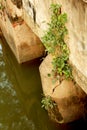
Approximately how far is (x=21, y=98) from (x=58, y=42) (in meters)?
2.42

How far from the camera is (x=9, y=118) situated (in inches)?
255

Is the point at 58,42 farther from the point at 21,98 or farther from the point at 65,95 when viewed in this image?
the point at 21,98

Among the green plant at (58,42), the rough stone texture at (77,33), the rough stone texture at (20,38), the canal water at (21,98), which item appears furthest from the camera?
the rough stone texture at (20,38)

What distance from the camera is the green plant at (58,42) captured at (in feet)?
15.5

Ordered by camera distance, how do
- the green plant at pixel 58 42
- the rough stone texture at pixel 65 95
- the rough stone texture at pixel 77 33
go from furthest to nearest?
the rough stone texture at pixel 65 95, the green plant at pixel 58 42, the rough stone texture at pixel 77 33

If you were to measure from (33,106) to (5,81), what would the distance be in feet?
3.93

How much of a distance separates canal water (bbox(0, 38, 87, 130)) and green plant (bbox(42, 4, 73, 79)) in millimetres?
1339

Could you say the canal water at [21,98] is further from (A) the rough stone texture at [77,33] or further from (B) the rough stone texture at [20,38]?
(A) the rough stone texture at [77,33]

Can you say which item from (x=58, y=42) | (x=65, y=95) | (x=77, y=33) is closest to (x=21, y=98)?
(x=65, y=95)

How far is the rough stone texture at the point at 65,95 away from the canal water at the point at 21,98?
0.64 feet

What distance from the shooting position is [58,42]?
16.2ft

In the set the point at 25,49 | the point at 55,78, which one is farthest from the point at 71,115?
the point at 25,49

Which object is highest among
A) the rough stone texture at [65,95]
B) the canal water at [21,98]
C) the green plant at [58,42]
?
the green plant at [58,42]

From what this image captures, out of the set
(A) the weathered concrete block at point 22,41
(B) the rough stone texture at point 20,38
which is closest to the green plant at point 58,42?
(B) the rough stone texture at point 20,38
